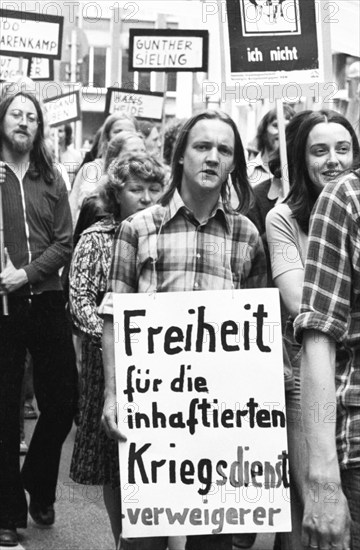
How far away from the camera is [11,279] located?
5.72 m

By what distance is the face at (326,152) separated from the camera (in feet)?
15.1

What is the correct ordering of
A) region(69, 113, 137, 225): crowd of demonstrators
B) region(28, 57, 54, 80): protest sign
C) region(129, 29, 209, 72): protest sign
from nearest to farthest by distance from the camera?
region(69, 113, 137, 225): crowd of demonstrators → region(129, 29, 209, 72): protest sign → region(28, 57, 54, 80): protest sign

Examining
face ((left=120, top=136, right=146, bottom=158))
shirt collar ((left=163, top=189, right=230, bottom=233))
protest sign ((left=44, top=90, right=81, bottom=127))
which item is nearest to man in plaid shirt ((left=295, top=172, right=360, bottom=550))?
shirt collar ((left=163, top=189, right=230, bottom=233))

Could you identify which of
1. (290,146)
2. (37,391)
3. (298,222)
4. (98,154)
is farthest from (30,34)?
(298,222)

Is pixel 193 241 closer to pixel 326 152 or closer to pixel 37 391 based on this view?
pixel 326 152

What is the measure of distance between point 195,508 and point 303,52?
2.67 meters

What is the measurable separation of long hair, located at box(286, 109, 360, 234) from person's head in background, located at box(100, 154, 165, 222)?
2.08 feet

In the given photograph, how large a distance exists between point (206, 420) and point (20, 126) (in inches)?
99.2

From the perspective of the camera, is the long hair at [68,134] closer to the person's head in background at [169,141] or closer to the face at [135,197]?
the person's head in background at [169,141]

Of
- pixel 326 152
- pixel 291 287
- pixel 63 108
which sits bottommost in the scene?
pixel 291 287

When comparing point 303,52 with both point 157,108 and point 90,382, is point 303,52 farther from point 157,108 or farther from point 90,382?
point 157,108

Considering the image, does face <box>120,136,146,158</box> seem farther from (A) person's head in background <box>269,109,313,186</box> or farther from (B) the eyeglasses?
(A) person's head in background <box>269,109,313,186</box>

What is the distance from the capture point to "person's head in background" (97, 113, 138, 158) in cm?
815

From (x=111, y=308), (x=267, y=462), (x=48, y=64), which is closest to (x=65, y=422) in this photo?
(x=111, y=308)
